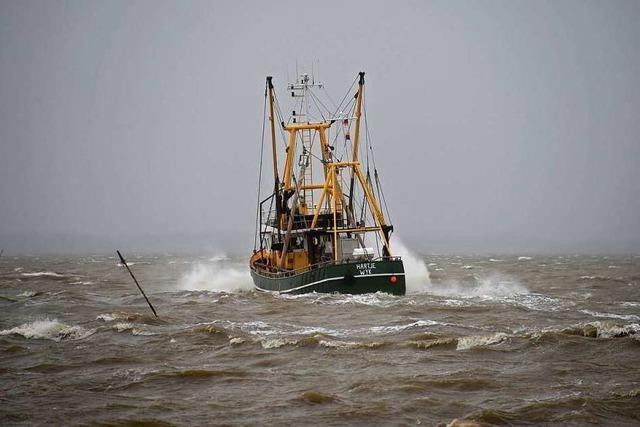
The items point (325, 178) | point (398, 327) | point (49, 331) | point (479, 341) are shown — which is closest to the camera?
point (479, 341)

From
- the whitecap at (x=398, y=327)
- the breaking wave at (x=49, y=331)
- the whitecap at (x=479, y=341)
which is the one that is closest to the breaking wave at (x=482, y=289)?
the whitecap at (x=398, y=327)

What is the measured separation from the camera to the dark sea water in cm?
1543

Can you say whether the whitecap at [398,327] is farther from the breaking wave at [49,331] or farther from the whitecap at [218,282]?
the whitecap at [218,282]

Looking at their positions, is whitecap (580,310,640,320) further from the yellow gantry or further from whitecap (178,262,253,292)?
whitecap (178,262,253,292)

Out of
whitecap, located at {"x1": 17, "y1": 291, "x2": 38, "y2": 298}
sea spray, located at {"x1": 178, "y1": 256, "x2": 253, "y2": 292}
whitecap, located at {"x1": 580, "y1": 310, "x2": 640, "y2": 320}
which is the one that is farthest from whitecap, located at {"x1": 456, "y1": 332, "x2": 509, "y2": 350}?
whitecap, located at {"x1": 17, "y1": 291, "x2": 38, "y2": 298}

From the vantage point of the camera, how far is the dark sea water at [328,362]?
1543cm

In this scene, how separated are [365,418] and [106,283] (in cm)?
4809

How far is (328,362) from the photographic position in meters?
20.8

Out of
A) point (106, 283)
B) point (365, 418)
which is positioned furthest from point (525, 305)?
point (106, 283)

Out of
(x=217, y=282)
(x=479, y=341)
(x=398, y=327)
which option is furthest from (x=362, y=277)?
(x=217, y=282)

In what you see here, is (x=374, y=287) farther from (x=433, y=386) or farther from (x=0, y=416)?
(x=0, y=416)

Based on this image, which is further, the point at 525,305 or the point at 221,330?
the point at 525,305

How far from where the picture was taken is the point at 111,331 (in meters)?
27.8

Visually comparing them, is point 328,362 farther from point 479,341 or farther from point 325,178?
point 325,178
